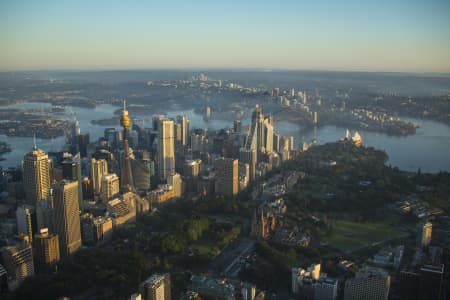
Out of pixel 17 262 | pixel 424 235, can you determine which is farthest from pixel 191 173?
pixel 424 235

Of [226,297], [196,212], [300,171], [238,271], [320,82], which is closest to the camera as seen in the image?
[226,297]

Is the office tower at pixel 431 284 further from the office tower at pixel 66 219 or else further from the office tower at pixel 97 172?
the office tower at pixel 97 172

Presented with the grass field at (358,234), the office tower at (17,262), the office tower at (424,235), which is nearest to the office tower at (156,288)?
the office tower at (17,262)

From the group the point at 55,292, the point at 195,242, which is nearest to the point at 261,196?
the point at 195,242

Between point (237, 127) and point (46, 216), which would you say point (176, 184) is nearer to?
point (46, 216)

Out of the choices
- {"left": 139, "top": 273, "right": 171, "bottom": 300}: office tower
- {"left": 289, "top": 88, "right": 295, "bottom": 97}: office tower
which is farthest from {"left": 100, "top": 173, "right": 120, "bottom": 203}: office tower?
{"left": 289, "top": 88, "right": 295, "bottom": 97}: office tower

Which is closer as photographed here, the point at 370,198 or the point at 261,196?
the point at 370,198

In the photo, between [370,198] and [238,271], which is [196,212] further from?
[370,198]
